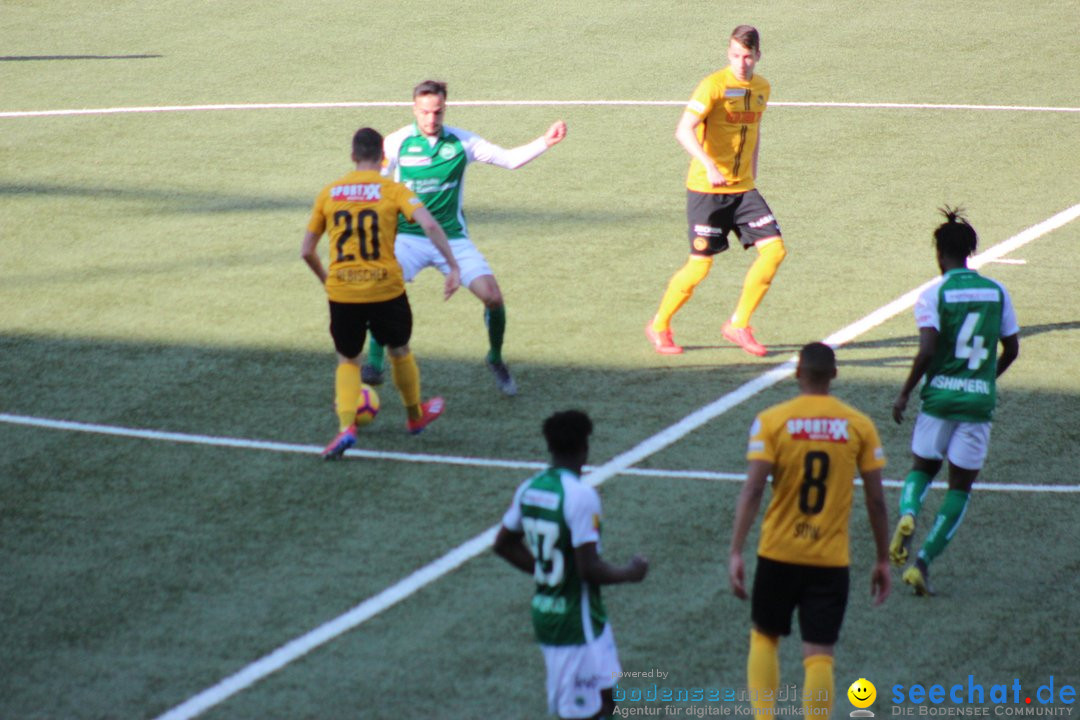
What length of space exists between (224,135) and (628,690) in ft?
42.5

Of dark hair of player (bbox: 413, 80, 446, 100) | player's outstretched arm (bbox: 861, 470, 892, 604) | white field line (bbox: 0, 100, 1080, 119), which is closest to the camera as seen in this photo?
player's outstretched arm (bbox: 861, 470, 892, 604)

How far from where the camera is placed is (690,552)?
917 centimetres

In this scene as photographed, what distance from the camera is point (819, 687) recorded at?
683cm

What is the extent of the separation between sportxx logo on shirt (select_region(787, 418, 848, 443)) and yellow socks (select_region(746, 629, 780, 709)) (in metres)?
0.94

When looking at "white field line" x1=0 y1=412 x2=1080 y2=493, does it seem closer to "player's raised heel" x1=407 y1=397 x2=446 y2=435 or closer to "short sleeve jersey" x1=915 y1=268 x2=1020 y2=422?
"player's raised heel" x1=407 y1=397 x2=446 y2=435

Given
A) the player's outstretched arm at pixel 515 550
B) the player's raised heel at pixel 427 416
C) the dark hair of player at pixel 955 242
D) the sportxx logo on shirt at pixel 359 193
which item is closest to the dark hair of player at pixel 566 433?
the player's outstretched arm at pixel 515 550

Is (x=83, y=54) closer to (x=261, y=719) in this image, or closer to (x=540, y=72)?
(x=540, y=72)

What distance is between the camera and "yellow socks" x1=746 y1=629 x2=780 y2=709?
6.98m

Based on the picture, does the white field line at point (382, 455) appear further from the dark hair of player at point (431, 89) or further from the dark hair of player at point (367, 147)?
the dark hair of player at point (431, 89)

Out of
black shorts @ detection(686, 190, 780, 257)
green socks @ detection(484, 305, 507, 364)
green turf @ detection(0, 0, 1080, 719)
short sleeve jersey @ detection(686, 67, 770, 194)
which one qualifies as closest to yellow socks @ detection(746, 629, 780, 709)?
green turf @ detection(0, 0, 1080, 719)

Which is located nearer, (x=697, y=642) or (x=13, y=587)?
(x=697, y=642)

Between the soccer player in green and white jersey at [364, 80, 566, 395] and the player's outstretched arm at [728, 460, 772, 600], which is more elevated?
the soccer player in green and white jersey at [364, 80, 566, 395]

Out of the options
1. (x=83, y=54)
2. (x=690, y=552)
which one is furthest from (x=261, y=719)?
(x=83, y=54)

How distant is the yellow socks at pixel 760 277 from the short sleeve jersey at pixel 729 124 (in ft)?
1.75
